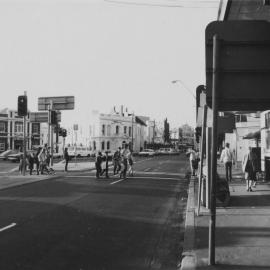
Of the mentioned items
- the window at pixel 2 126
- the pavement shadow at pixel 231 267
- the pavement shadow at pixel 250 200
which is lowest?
the pavement shadow at pixel 231 267

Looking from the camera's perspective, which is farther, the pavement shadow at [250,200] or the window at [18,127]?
the window at [18,127]

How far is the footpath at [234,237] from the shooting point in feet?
20.6

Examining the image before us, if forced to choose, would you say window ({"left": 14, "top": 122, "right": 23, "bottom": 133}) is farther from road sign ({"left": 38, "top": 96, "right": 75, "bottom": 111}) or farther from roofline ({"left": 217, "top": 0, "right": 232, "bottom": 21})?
roofline ({"left": 217, "top": 0, "right": 232, "bottom": 21})

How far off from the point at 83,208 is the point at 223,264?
20.6ft

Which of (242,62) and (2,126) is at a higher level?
(2,126)

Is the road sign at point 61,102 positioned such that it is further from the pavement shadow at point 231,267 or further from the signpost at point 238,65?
the pavement shadow at point 231,267

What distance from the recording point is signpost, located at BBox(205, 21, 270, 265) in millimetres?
5859

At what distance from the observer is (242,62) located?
5.95 meters

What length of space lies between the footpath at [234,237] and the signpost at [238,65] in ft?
2.18

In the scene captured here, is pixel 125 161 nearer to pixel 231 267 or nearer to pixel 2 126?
pixel 231 267

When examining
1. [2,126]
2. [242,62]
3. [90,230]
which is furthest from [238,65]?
[2,126]

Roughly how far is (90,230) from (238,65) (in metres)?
4.66

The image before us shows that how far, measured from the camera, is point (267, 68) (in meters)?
5.86

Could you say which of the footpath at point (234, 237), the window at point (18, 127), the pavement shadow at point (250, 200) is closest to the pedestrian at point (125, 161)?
the pavement shadow at point (250, 200)
